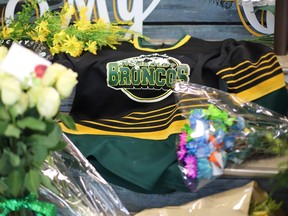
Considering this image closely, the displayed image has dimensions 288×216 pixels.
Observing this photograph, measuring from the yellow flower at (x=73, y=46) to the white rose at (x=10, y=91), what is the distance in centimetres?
69

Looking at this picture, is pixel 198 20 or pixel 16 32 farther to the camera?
pixel 198 20

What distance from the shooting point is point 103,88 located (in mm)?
1341

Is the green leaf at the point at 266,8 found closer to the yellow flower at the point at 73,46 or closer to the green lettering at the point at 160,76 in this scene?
the green lettering at the point at 160,76

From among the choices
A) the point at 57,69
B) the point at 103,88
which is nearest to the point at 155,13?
the point at 103,88

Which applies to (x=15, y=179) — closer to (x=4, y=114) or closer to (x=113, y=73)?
(x=4, y=114)

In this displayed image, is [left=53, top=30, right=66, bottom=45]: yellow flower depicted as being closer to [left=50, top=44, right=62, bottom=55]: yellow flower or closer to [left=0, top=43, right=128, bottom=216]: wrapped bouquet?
[left=50, top=44, right=62, bottom=55]: yellow flower

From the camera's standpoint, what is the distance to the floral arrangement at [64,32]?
1.35 m

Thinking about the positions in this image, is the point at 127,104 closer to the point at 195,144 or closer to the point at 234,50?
the point at 234,50

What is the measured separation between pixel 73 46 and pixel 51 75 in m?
0.66

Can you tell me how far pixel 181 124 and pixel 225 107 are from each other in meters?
0.15

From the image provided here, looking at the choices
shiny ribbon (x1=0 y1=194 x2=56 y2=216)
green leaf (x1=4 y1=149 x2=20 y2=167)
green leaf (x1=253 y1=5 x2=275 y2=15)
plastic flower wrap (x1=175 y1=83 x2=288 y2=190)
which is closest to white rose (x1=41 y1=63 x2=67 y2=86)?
green leaf (x1=4 y1=149 x2=20 y2=167)

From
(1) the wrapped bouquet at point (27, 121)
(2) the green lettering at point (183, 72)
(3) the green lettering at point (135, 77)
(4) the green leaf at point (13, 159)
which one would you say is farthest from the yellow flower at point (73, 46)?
Result: (4) the green leaf at point (13, 159)

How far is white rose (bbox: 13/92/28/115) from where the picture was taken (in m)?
0.67

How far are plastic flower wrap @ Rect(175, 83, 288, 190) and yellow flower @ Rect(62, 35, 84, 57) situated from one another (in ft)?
1.39
